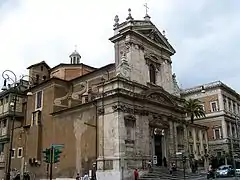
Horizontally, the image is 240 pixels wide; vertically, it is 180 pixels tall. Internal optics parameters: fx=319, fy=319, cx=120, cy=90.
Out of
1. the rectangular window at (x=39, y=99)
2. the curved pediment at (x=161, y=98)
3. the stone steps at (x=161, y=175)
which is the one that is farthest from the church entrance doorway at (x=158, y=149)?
the rectangular window at (x=39, y=99)

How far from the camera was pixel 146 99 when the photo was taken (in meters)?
30.2

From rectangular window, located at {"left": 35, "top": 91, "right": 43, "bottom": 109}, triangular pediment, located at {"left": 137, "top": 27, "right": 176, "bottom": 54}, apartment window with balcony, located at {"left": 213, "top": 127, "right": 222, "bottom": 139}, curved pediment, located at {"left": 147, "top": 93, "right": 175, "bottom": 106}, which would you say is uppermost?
triangular pediment, located at {"left": 137, "top": 27, "right": 176, "bottom": 54}

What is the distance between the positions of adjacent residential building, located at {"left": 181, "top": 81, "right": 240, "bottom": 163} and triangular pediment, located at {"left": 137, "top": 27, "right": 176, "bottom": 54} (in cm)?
1483

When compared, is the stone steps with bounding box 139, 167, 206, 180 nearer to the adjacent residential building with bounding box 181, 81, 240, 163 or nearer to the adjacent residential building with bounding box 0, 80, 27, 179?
the adjacent residential building with bounding box 0, 80, 27, 179

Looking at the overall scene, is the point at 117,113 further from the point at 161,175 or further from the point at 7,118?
the point at 7,118

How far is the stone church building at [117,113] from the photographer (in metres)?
27.4

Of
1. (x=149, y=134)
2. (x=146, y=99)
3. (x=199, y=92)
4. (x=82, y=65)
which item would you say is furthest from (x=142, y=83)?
(x=199, y=92)

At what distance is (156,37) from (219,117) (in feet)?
73.7

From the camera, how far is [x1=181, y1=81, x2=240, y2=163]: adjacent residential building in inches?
1980

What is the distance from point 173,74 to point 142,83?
8.12 metres

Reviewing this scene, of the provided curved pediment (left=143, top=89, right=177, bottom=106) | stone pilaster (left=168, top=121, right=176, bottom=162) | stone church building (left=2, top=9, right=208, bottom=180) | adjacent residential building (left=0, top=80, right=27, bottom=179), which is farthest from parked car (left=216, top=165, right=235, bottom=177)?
adjacent residential building (left=0, top=80, right=27, bottom=179)

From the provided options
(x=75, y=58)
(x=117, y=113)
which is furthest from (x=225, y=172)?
(x=75, y=58)

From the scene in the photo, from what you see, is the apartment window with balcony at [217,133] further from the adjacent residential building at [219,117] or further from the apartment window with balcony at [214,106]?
the apartment window with balcony at [214,106]

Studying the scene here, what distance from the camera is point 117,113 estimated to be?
1069 inches
